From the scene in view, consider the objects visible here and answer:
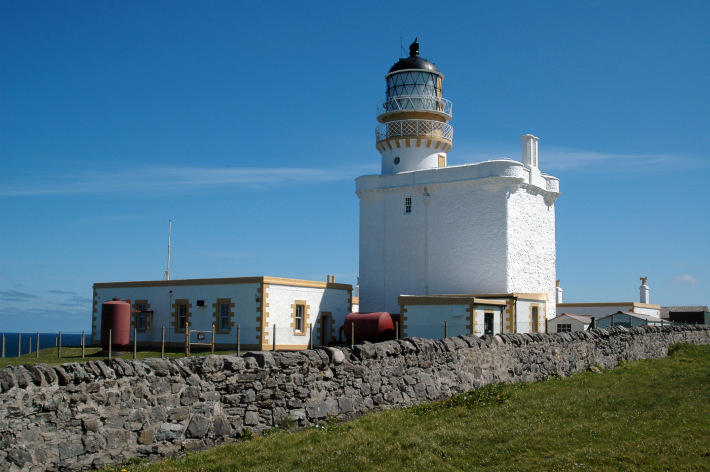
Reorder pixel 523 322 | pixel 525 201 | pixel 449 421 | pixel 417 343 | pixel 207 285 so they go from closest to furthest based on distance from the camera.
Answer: pixel 449 421 → pixel 417 343 → pixel 523 322 → pixel 207 285 → pixel 525 201

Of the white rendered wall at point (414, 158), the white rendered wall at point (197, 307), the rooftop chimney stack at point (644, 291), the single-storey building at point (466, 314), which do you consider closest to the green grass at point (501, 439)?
the single-storey building at point (466, 314)

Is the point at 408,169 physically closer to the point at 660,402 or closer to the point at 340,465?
the point at 660,402

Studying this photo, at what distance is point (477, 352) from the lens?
14180 mm

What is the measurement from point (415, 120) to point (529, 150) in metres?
5.99

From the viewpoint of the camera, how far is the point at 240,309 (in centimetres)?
2780

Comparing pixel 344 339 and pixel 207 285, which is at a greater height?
pixel 207 285

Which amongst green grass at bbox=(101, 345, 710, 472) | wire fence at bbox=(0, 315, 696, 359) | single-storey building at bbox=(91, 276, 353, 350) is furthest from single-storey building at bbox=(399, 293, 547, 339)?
green grass at bbox=(101, 345, 710, 472)

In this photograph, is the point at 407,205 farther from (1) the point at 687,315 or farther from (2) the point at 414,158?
(1) the point at 687,315

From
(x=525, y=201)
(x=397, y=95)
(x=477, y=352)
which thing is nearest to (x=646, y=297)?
(x=525, y=201)

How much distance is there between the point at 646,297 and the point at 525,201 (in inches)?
545

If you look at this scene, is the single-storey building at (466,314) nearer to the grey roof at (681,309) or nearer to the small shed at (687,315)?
the small shed at (687,315)

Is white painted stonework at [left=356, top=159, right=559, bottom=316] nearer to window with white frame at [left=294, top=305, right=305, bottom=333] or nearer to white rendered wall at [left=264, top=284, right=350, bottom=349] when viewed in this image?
white rendered wall at [left=264, top=284, right=350, bottom=349]

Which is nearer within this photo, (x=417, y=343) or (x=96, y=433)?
(x=96, y=433)

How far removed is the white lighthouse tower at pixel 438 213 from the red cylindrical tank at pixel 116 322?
11566 millimetres
